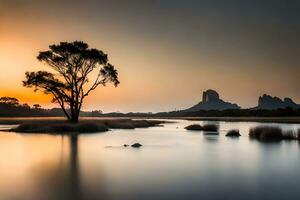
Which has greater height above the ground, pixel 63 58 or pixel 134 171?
pixel 63 58

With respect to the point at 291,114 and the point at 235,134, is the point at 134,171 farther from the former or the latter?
the point at 291,114

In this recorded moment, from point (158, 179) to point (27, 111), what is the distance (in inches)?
7054

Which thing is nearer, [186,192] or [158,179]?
[186,192]

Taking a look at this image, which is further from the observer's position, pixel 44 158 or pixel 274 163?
pixel 44 158

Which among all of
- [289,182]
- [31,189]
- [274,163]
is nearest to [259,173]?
[289,182]

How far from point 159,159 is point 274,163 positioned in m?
6.42

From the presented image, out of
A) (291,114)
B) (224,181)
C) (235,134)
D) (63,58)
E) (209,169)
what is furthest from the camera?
(291,114)

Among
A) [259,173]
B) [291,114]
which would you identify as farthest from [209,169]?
[291,114]

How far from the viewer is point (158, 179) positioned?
1477cm

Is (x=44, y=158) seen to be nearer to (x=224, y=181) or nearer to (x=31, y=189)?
(x=31, y=189)

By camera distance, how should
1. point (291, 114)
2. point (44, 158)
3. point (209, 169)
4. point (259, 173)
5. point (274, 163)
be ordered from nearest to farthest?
point (259, 173)
point (209, 169)
point (274, 163)
point (44, 158)
point (291, 114)

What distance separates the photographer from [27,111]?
183 metres

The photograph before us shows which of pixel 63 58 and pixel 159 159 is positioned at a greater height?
pixel 63 58

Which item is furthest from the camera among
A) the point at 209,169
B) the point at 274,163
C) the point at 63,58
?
the point at 63,58
